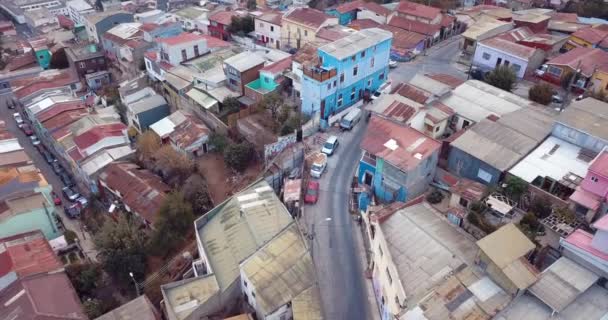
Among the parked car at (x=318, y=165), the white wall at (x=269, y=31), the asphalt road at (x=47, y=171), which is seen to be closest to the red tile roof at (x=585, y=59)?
the parked car at (x=318, y=165)

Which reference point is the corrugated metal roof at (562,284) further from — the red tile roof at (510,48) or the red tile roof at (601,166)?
the red tile roof at (510,48)

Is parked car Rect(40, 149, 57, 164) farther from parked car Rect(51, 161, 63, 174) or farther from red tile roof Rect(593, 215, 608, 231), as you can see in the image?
red tile roof Rect(593, 215, 608, 231)

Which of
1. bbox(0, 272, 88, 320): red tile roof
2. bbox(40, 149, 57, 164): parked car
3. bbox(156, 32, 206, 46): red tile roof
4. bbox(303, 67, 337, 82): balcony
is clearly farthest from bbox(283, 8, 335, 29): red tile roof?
bbox(0, 272, 88, 320): red tile roof

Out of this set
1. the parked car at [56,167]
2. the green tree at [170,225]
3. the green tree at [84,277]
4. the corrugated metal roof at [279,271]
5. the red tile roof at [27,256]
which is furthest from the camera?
the parked car at [56,167]

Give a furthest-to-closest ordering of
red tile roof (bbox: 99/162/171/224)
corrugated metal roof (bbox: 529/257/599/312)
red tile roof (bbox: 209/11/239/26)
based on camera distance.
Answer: red tile roof (bbox: 209/11/239/26)
red tile roof (bbox: 99/162/171/224)
corrugated metal roof (bbox: 529/257/599/312)

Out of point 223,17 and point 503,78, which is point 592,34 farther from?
point 223,17

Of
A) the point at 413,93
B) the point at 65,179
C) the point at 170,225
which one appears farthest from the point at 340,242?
the point at 65,179
